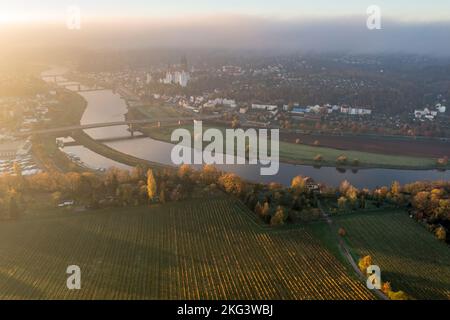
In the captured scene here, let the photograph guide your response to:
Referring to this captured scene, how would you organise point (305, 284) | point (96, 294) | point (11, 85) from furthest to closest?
point (11, 85)
point (305, 284)
point (96, 294)

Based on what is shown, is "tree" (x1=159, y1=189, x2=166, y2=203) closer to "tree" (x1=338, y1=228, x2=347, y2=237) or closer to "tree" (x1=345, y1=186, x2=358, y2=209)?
"tree" (x1=338, y1=228, x2=347, y2=237)

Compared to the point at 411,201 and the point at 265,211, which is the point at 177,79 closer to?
the point at 265,211

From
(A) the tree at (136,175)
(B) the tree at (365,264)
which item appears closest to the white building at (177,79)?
(A) the tree at (136,175)

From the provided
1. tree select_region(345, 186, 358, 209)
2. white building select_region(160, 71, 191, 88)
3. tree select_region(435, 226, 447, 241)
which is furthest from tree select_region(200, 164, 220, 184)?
white building select_region(160, 71, 191, 88)

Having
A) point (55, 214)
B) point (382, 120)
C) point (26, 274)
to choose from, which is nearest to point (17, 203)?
point (55, 214)

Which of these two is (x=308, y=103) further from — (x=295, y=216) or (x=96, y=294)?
(x=96, y=294)

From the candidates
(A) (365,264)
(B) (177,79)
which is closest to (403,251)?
(A) (365,264)

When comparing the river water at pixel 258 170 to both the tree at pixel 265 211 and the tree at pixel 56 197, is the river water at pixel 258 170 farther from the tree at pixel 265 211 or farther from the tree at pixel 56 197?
the tree at pixel 56 197
